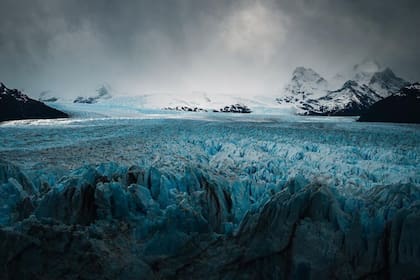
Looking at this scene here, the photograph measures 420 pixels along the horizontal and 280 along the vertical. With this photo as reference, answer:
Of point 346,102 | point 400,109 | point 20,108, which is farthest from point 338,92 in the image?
point 20,108

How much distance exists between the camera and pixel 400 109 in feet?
91.6

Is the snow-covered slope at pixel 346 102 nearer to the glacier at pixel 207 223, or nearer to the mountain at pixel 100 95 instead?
the mountain at pixel 100 95

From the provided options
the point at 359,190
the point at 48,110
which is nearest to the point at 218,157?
the point at 359,190

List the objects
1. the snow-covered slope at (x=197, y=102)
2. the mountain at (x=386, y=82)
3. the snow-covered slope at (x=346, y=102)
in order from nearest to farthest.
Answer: the snow-covered slope at (x=197, y=102), the snow-covered slope at (x=346, y=102), the mountain at (x=386, y=82)

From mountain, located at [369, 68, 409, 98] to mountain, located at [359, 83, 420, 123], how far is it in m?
62.2

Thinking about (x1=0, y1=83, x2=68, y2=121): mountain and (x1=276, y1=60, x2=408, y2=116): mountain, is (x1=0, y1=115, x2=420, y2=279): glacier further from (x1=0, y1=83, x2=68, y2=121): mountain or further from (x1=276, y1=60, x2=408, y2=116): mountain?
(x1=276, y1=60, x2=408, y2=116): mountain

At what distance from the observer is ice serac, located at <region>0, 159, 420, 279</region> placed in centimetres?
391

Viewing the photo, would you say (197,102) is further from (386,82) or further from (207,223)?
(386,82)

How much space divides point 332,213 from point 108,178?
12.8 ft

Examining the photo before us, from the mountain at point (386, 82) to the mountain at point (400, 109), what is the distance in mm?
62173

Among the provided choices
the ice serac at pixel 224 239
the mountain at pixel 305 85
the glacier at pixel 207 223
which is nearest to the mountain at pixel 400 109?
the glacier at pixel 207 223

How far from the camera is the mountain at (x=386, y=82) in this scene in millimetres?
86125

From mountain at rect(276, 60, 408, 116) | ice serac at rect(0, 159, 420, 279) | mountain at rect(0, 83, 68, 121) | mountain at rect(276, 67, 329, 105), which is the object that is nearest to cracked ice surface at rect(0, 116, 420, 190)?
ice serac at rect(0, 159, 420, 279)

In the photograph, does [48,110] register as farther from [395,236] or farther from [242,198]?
[395,236]
